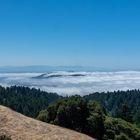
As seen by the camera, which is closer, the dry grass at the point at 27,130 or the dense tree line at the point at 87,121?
the dry grass at the point at 27,130

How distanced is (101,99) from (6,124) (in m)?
163

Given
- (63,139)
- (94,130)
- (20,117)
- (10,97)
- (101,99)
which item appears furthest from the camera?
(101,99)

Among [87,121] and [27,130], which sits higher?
[27,130]

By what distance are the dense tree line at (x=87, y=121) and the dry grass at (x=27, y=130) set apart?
332 inches

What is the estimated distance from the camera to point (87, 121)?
40.3 metres

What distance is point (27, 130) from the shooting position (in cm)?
2872

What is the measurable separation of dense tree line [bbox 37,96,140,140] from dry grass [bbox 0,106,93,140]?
27.7ft

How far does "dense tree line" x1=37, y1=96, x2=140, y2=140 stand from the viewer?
40.1 metres

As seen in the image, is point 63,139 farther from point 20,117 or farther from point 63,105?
point 63,105

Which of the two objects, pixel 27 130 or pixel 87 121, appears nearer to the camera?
pixel 27 130

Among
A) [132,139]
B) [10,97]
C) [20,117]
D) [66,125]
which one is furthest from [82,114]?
[10,97]

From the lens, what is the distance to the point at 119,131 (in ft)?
136

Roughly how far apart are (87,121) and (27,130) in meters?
12.4

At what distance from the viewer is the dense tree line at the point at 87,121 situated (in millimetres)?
40062
